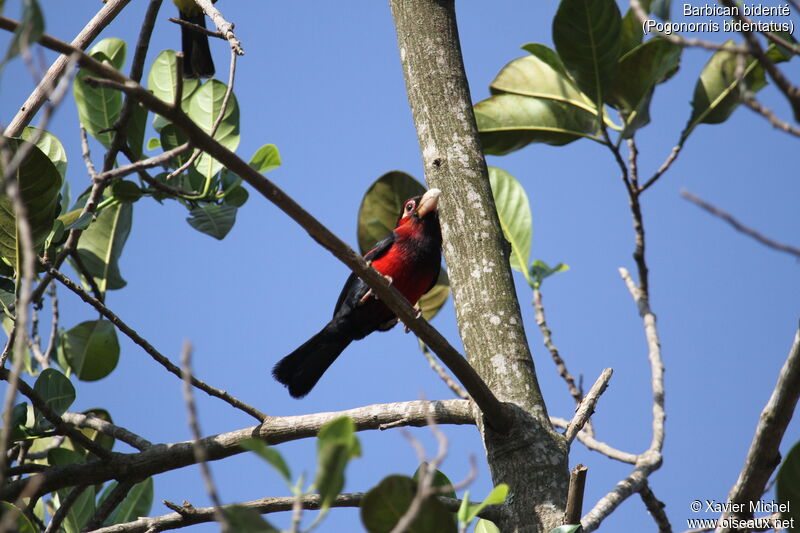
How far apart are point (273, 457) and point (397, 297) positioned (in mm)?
996

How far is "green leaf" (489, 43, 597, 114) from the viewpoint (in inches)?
135

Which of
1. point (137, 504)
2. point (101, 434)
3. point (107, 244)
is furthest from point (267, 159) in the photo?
point (137, 504)

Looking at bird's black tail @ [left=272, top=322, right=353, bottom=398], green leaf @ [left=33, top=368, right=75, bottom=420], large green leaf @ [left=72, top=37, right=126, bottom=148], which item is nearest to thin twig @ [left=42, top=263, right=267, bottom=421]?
green leaf @ [left=33, top=368, right=75, bottom=420]

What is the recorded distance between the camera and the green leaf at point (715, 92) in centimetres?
338

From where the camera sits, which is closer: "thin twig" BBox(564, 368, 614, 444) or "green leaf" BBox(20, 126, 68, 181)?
"thin twig" BBox(564, 368, 614, 444)

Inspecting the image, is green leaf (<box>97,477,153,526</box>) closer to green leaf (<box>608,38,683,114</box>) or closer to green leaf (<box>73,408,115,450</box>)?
green leaf (<box>73,408,115,450</box>)

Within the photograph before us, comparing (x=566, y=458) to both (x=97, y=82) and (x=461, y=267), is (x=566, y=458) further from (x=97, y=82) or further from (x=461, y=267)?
(x=97, y=82)

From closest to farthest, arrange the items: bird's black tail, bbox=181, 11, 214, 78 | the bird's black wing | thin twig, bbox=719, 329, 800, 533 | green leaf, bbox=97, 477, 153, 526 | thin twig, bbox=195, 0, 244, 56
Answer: thin twig, bbox=719, 329, 800, 533 < thin twig, bbox=195, 0, 244, 56 < green leaf, bbox=97, 477, 153, 526 < the bird's black wing < bird's black tail, bbox=181, 11, 214, 78

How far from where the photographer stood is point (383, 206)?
4355mm

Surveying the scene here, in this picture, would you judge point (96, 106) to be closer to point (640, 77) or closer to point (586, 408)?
point (640, 77)

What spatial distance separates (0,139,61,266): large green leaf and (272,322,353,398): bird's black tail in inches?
75.8

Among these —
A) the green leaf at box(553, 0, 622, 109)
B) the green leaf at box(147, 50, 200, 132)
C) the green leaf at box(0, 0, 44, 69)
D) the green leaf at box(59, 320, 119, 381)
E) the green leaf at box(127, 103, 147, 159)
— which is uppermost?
the green leaf at box(147, 50, 200, 132)

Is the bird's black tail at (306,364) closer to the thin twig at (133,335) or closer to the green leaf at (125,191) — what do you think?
the green leaf at (125,191)

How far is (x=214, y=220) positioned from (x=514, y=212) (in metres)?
1.50
